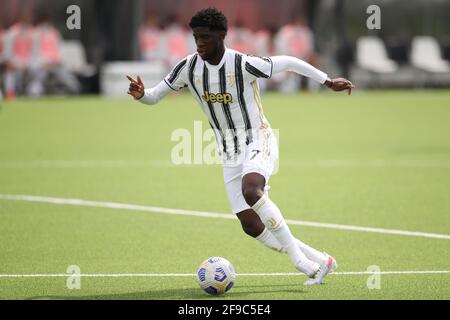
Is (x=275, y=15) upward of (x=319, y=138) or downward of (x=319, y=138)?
upward

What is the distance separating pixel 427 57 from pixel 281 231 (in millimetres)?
28494

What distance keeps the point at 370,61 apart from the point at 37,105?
40.2 ft

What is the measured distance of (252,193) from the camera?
801 cm

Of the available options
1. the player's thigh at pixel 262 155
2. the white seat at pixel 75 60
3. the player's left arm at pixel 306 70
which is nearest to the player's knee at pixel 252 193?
the player's thigh at pixel 262 155

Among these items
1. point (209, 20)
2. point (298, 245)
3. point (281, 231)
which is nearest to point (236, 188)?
point (281, 231)

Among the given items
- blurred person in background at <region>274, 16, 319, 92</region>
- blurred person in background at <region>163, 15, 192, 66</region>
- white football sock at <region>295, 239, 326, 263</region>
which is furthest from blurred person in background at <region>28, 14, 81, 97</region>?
white football sock at <region>295, 239, 326, 263</region>

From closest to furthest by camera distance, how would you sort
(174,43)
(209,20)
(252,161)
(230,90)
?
(209,20)
(252,161)
(230,90)
(174,43)

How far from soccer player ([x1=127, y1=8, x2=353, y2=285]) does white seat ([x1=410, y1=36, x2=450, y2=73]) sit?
2720 cm

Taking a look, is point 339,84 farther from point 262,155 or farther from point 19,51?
point 19,51

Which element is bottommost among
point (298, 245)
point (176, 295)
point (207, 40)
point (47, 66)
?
point (176, 295)

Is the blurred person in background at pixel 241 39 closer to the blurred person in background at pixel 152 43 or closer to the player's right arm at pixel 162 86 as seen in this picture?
the blurred person in background at pixel 152 43
